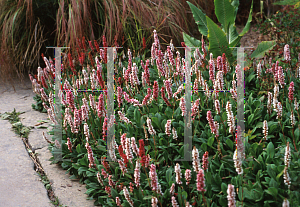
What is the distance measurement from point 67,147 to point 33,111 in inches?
50.2

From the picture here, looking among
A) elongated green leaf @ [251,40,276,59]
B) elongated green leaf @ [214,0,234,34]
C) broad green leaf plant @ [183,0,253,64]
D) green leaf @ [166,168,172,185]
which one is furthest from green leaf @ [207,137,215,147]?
elongated green leaf @ [214,0,234,34]

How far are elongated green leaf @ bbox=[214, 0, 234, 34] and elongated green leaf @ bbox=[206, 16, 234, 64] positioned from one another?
0.42m

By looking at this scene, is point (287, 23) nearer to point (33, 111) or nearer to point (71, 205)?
point (33, 111)

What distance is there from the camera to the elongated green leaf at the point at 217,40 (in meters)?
3.16

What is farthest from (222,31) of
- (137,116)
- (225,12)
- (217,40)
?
(137,116)

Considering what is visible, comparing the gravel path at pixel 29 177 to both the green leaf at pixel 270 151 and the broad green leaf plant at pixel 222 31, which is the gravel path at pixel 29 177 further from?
the broad green leaf plant at pixel 222 31

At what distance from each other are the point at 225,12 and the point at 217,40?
0.48 meters

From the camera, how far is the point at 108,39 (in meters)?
3.99

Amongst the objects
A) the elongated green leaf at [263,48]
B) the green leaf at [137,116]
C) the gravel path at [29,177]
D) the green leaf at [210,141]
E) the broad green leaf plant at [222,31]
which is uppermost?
the broad green leaf plant at [222,31]

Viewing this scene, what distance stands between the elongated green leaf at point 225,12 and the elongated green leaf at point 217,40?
0.42 meters

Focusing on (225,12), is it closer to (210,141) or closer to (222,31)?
(222,31)

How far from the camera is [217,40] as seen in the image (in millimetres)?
3223

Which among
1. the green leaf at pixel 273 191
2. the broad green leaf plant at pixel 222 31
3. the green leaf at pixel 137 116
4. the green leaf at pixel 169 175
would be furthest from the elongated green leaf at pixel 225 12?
the green leaf at pixel 273 191

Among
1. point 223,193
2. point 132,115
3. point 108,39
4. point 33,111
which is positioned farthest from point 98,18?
point 223,193
